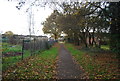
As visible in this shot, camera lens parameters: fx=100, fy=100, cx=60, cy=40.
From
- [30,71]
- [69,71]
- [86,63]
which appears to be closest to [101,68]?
[86,63]

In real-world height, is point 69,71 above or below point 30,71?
below

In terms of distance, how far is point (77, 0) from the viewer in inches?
271

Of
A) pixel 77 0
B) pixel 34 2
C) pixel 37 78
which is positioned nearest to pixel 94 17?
pixel 77 0

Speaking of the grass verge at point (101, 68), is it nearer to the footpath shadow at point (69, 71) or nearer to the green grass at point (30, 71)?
the footpath shadow at point (69, 71)

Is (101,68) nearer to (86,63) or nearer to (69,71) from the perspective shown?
(86,63)

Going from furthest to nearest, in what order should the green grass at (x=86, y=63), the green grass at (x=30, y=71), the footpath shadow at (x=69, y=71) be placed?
the green grass at (x=86, y=63)
the footpath shadow at (x=69, y=71)
the green grass at (x=30, y=71)

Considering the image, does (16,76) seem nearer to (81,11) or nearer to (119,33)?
(81,11)

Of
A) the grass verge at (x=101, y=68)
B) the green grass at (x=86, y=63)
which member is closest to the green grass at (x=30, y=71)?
the green grass at (x=86, y=63)

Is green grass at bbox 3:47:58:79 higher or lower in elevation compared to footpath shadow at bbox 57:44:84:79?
higher

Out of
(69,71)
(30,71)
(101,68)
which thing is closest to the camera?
(30,71)

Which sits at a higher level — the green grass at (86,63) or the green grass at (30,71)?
the green grass at (30,71)

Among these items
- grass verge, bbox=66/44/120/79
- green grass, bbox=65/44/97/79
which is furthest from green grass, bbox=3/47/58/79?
grass verge, bbox=66/44/120/79

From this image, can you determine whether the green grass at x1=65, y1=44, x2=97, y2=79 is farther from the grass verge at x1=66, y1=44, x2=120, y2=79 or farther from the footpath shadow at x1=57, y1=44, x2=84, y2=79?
the footpath shadow at x1=57, y1=44, x2=84, y2=79

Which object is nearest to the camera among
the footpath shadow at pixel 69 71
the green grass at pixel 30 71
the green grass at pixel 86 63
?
the green grass at pixel 30 71
